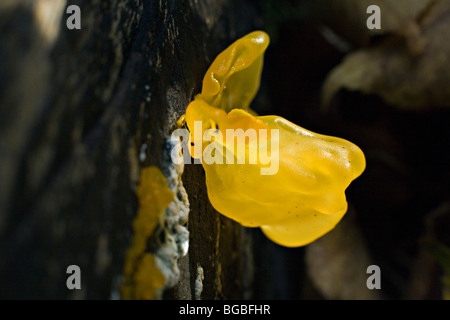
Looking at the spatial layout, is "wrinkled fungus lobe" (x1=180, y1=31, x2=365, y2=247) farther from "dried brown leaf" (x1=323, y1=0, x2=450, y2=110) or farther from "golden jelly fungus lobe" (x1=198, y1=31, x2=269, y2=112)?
"dried brown leaf" (x1=323, y1=0, x2=450, y2=110)

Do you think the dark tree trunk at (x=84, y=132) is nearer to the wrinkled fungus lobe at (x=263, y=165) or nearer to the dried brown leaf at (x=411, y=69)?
the wrinkled fungus lobe at (x=263, y=165)

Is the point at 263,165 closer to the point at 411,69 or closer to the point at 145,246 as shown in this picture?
the point at 145,246

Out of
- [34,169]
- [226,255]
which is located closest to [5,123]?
[34,169]

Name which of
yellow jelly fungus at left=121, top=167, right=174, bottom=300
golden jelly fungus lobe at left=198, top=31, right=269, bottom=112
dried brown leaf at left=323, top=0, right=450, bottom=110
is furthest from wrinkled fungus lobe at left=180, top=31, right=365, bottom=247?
dried brown leaf at left=323, top=0, right=450, bottom=110

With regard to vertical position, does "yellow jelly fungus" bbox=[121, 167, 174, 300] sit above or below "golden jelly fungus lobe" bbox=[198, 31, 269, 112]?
below

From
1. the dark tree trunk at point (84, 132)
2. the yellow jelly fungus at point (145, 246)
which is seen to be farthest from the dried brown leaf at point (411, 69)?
the yellow jelly fungus at point (145, 246)
